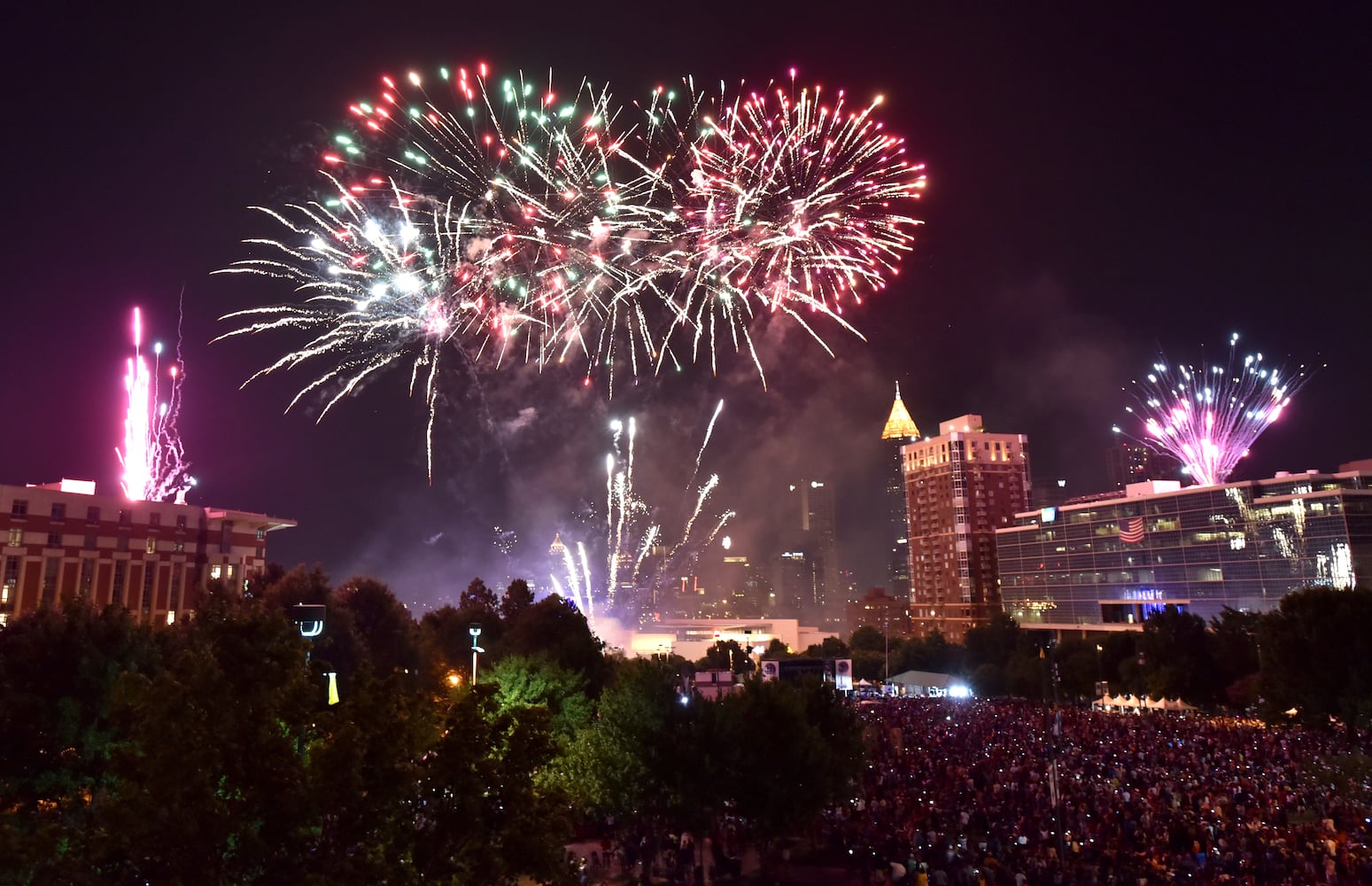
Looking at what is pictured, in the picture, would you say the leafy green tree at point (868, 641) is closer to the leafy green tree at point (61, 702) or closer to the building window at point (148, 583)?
the building window at point (148, 583)

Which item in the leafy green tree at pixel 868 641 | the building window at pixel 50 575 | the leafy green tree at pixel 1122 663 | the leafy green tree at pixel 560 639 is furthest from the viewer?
the leafy green tree at pixel 868 641

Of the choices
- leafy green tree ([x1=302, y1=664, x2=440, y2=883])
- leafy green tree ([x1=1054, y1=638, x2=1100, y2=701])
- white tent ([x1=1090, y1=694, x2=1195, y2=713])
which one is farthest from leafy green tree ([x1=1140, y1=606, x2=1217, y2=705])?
leafy green tree ([x1=302, y1=664, x2=440, y2=883])

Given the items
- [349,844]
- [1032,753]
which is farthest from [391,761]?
[1032,753]

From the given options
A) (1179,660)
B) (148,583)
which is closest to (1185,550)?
(1179,660)

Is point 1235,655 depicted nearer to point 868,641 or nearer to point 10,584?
point 868,641

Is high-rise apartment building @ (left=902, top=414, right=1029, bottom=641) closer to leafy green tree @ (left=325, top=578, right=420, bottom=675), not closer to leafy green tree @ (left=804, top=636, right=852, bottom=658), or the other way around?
leafy green tree @ (left=804, top=636, right=852, bottom=658)

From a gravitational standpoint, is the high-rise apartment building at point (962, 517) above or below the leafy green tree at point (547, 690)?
above

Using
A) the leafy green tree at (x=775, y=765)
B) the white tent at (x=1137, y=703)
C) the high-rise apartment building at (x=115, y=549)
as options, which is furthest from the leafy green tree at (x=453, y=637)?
the white tent at (x=1137, y=703)
